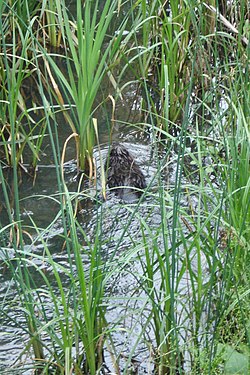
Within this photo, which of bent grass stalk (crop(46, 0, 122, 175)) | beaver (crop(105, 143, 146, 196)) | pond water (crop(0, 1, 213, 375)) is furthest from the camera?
beaver (crop(105, 143, 146, 196))

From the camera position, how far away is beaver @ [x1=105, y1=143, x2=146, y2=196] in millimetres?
4699

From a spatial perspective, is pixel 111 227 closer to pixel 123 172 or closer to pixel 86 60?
pixel 123 172

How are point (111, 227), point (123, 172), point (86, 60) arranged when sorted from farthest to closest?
Answer: 1. point (123, 172)
2. point (86, 60)
3. point (111, 227)

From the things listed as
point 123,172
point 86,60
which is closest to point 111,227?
point 123,172

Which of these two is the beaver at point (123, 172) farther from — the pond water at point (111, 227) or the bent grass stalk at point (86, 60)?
the bent grass stalk at point (86, 60)

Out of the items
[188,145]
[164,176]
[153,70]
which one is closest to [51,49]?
[153,70]

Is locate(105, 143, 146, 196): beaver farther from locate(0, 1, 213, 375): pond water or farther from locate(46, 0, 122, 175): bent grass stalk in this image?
locate(46, 0, 122, 175): bent grass stalk

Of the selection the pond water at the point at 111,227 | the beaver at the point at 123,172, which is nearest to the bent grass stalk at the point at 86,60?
the pond water at the point at 111,227

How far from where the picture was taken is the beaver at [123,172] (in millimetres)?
4699

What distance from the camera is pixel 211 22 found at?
6.00 metres

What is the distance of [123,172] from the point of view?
4754mm

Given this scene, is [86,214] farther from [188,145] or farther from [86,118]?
[188,145]

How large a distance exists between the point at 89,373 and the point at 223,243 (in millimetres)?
816

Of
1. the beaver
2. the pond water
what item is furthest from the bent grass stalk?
the beaver
